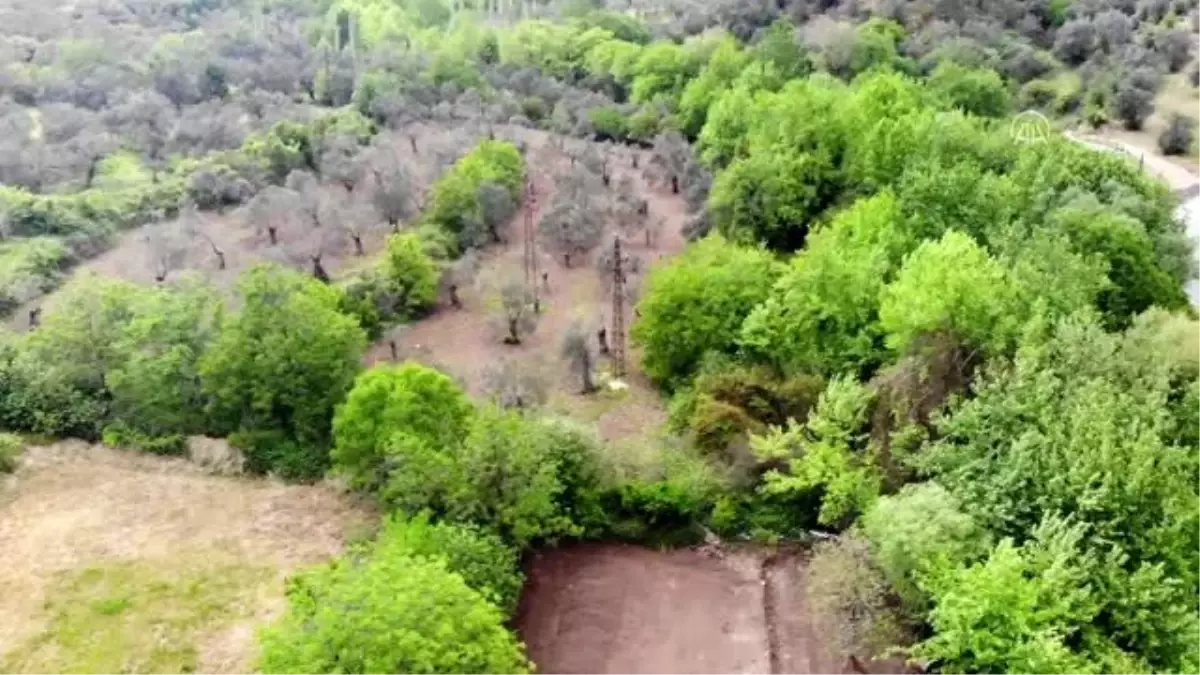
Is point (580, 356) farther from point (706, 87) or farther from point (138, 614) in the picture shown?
point (706, 87)

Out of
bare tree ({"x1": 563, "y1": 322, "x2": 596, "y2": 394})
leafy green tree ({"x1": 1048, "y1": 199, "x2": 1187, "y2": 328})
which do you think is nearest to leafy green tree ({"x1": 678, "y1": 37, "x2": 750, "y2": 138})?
bare tree ({"x1": 563, "y1": 322, "x2": 596, "y2": 394})

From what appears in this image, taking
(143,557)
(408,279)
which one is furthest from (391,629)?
(408,279)

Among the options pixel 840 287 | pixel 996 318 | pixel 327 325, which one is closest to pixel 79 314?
pixel 327 325

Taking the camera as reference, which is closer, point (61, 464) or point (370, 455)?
point (370, 455)

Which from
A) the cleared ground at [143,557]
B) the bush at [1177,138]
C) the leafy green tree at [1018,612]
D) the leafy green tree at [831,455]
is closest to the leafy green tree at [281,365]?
the cleared ground at [143,557]

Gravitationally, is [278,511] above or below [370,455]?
below

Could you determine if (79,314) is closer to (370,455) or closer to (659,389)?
(370,455)

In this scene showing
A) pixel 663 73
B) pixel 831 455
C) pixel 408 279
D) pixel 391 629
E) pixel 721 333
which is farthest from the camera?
pixel 663 73
